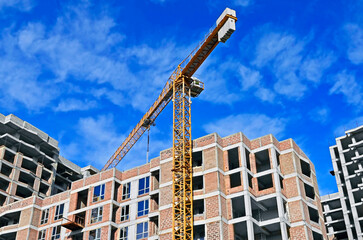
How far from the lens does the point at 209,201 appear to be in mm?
61375

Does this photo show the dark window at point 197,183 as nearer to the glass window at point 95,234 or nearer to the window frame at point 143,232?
the window frame at point 143,232

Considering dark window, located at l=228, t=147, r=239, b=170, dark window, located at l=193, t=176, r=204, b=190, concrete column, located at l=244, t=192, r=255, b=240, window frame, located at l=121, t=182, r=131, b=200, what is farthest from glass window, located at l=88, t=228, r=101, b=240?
concrete column, located at l=244, t=192, r=255, b=240

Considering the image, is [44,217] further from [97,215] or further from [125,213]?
[125,213]

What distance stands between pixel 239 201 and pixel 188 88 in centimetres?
2408

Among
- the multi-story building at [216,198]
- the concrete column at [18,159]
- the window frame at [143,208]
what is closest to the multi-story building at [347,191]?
the multi-story building at [216,198]

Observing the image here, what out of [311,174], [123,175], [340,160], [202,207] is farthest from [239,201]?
[340,160]

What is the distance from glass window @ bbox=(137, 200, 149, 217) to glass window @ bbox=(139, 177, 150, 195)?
1615 millimetres

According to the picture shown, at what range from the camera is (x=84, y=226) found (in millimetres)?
70812

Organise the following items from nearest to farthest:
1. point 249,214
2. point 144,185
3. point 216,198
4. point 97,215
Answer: point 249,214
point 216,198
point 144,185
point 97,215

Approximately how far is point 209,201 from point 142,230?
11.2m

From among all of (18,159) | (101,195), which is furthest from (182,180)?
(18,159)

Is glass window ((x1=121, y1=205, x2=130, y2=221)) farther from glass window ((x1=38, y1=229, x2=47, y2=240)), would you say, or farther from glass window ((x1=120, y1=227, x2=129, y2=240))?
glass window ((x1=38, y1=229, x2=47, y2=240))

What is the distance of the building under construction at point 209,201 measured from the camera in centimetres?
6084

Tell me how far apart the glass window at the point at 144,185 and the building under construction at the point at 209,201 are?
0.15 meters
